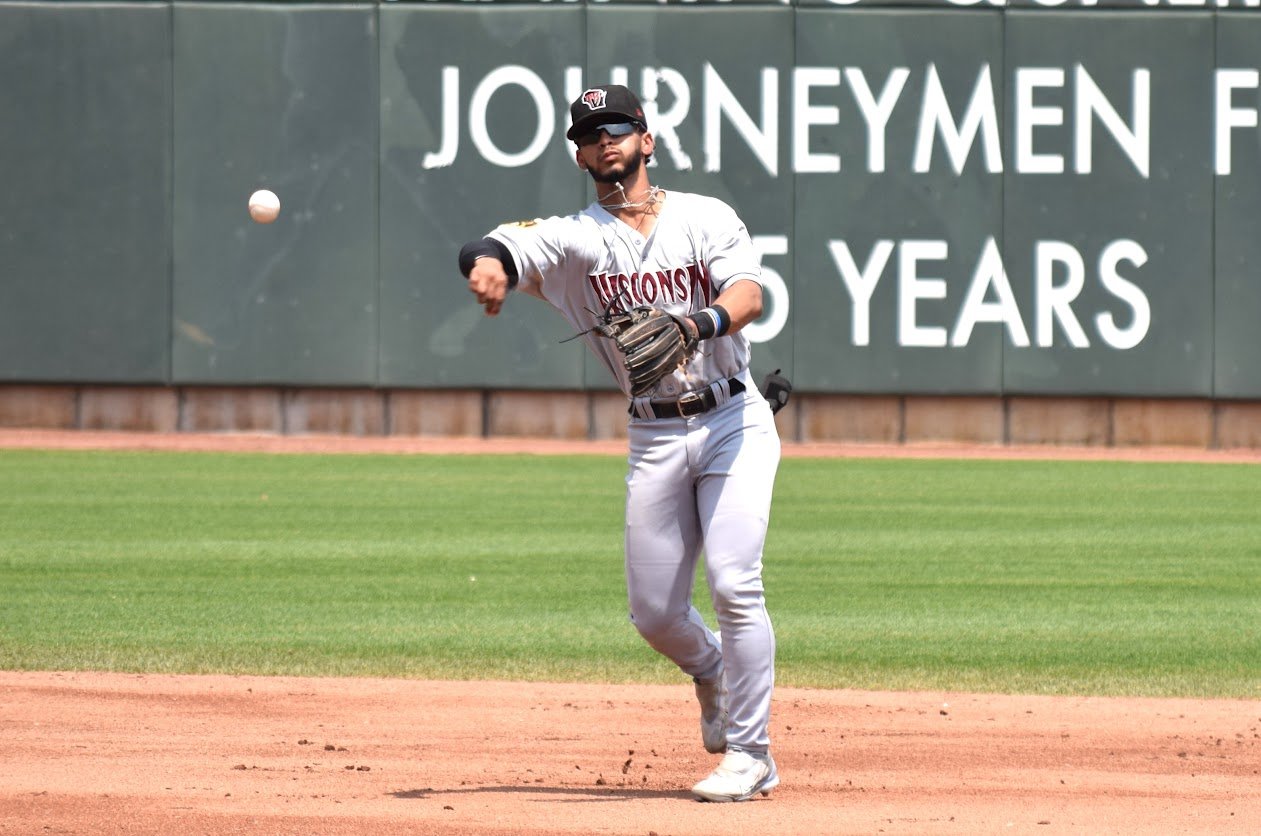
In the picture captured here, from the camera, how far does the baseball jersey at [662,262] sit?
556 centimetres

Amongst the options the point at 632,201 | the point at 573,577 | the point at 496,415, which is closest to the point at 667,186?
the point at 496,415

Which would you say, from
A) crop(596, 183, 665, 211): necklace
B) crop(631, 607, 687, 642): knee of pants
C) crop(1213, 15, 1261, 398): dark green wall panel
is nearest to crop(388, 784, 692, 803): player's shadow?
crop(631, 607, 687, 642): knee of pants

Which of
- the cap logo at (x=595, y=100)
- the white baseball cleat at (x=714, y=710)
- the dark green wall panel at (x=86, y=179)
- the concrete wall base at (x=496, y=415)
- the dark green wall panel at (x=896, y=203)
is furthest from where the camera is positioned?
the concrete wall base at (x=496, y=415)

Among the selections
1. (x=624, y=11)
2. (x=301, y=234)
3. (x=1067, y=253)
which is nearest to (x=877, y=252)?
(x=1067, y=253)

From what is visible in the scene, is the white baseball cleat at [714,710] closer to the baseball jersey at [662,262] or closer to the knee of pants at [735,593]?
the knee of pants at [735,593]

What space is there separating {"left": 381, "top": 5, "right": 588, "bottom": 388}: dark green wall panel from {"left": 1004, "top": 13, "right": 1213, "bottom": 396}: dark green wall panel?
5111 millimetres

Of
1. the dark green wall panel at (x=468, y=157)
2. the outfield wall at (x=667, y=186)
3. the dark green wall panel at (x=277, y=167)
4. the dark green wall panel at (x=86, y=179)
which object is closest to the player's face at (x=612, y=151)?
the outfield wall at (x=667, y=186)

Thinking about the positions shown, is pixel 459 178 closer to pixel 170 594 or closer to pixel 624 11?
pixel 624 11

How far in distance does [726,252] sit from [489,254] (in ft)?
2.39

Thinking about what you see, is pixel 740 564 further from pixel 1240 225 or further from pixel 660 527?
pixel 1240 225

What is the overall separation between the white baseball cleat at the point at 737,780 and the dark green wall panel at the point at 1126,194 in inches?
616

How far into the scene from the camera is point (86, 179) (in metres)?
21.0

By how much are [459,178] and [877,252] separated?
476cm

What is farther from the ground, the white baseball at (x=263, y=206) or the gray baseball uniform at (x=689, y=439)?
the white baseball at (x=263, y=206)
